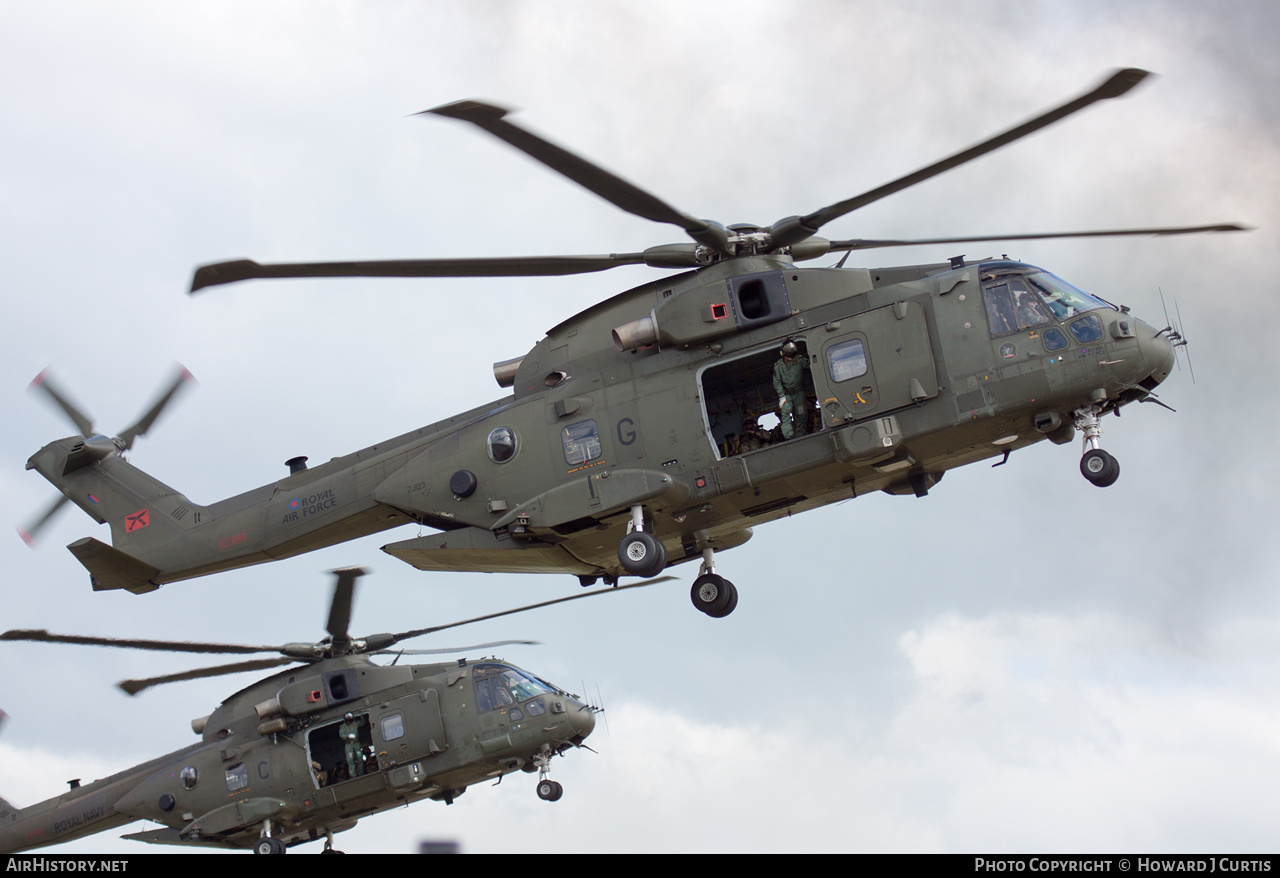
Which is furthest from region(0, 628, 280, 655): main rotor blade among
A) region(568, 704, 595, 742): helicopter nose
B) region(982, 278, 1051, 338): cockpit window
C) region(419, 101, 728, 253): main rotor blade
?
region(982, 278, 1051, 338): cockpit window

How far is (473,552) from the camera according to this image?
16281 millimetres

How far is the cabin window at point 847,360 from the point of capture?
1475cm

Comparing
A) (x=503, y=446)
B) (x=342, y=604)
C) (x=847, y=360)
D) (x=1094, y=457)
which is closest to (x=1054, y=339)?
(x=1094, y=457)

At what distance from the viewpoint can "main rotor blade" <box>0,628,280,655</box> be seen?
2173 cm

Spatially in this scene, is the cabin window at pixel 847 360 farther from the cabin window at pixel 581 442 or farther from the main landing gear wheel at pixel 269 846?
Answer: the main landing gear wheel at pixel 269 846

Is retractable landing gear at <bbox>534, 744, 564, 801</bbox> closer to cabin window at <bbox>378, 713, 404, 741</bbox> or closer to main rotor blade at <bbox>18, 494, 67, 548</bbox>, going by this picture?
cabin window at <bbox>378, 713, 404, 741</bbox>

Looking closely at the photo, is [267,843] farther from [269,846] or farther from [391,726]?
[391,726]

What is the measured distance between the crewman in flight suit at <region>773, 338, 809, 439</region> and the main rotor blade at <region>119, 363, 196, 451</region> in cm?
1360

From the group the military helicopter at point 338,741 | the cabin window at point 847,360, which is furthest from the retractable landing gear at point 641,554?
the military helicopter at point 338,741
